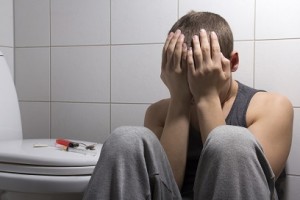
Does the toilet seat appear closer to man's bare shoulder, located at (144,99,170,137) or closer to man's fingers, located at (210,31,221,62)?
man's bare shoulder, located at (144,99,170,137)

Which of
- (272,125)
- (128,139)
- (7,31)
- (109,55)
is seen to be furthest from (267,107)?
(7,31)

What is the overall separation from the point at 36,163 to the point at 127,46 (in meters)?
0.64

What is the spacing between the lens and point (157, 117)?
1.08 meters

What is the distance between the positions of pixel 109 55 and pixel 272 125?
0.74 m

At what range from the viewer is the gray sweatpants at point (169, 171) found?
625mm

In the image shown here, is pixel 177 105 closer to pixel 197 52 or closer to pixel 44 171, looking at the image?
pixel 197 52

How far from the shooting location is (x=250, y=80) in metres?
1.25

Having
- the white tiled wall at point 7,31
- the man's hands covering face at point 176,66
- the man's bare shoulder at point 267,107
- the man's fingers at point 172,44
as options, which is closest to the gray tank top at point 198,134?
the man's bare shoulder at point 267,107

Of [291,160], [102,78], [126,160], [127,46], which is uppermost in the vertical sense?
[127,46]

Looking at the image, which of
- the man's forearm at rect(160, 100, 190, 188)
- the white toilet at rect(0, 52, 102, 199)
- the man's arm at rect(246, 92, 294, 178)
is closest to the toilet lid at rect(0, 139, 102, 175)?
the white toilet at rect(0, 52, 102, 199)

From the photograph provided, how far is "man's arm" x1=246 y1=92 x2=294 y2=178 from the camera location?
2.83 ft

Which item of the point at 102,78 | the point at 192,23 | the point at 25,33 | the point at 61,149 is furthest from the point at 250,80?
the point at 25,33

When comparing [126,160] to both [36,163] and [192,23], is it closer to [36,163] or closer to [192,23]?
[36,163]

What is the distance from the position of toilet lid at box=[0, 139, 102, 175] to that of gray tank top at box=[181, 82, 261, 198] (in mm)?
249
